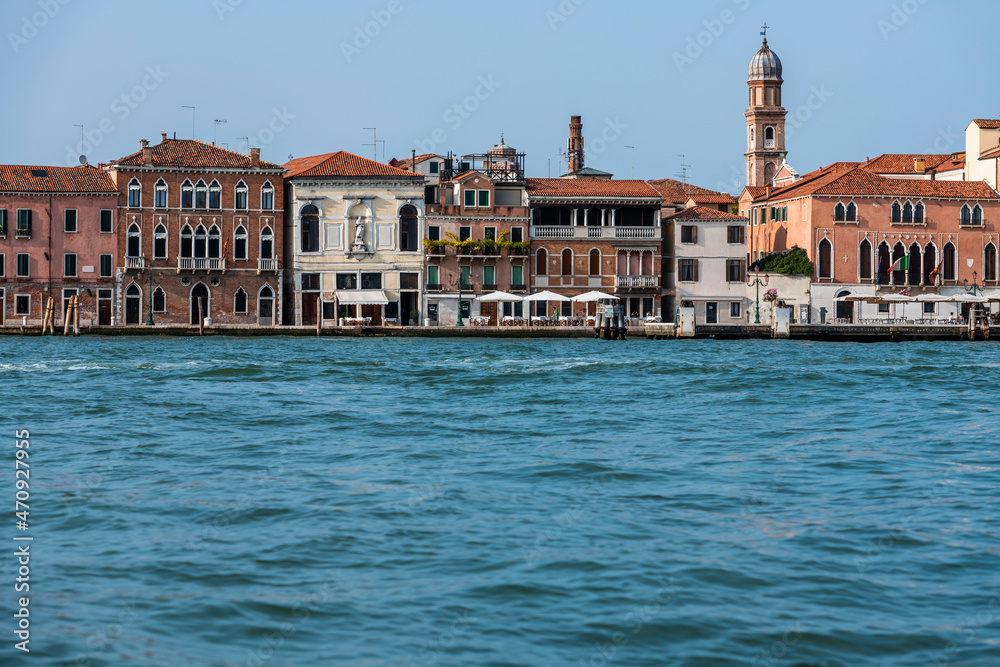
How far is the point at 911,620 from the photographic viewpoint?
726cm

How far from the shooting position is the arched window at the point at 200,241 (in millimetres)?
46406

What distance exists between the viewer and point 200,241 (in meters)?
46.5

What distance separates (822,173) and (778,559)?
50.7 metres

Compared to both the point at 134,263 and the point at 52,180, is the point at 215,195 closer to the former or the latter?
the point at 134,263

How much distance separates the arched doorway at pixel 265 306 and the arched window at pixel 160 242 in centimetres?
379

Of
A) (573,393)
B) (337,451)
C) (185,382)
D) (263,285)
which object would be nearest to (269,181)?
(263,285)

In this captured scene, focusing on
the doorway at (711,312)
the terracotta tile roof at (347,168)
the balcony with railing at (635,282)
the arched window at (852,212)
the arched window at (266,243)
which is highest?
the terracotta tile roof at (347,168)

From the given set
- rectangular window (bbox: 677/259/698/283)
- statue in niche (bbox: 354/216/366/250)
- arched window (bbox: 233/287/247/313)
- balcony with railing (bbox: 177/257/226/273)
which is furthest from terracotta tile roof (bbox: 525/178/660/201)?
balcony with railing (bbox: 177/257/226/273)

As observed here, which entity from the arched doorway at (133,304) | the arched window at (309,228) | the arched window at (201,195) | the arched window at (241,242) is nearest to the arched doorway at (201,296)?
the arched window at (241,242)

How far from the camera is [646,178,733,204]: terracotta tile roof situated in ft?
196

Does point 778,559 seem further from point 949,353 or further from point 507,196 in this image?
point 507,196

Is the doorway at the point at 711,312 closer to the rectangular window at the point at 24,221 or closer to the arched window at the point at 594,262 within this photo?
the arched window at the point at 594,262

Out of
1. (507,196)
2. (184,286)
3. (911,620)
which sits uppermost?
(507,196)

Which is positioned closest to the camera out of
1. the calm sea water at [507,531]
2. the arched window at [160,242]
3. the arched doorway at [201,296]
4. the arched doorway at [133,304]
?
the calm sea water at [507,531]
